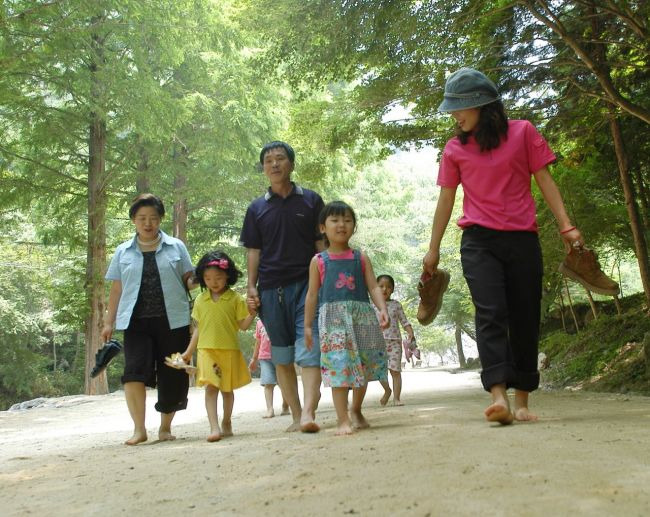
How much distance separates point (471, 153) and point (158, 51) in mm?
14540

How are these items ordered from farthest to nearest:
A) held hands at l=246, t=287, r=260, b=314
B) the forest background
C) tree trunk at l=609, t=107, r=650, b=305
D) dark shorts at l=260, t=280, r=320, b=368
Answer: tree trunk at l=609, t=107, r=650, b=305, the forest background, held hands at l=246, t=287, r=260, b=314, dark shorts at l=260, t=280, r=320, b=368

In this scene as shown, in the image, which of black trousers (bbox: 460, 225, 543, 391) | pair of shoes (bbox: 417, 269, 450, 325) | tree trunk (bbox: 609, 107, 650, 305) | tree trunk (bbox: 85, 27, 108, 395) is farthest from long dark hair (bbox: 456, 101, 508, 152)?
tree trunk (bbox: 85, 27, 108, 395)

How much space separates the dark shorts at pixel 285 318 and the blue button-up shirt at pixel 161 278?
0.78 m

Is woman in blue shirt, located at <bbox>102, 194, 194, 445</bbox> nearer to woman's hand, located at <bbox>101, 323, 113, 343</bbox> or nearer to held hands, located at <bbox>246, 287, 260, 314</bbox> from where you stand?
woman's hand, located at <bbox>101, 323, 113, 343</bbox>

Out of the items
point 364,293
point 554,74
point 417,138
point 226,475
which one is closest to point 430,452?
point 226,475

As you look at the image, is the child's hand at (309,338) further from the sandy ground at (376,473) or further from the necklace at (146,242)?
the necklace at (146,242)

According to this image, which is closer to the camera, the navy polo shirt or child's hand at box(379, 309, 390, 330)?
child's hand at box(379, 309, 390, 330)

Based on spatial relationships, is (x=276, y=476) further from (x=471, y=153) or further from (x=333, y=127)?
(x=333, y=127)

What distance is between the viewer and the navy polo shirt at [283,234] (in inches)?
227

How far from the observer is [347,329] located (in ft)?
16.8

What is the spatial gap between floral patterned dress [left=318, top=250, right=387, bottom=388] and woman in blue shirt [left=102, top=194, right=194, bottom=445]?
1491mm

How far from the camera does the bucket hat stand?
15.3ft

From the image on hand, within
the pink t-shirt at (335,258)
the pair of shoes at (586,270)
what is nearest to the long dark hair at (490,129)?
the pair of shoes at (586,270)

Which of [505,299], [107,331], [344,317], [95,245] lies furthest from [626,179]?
→ [95,245]
